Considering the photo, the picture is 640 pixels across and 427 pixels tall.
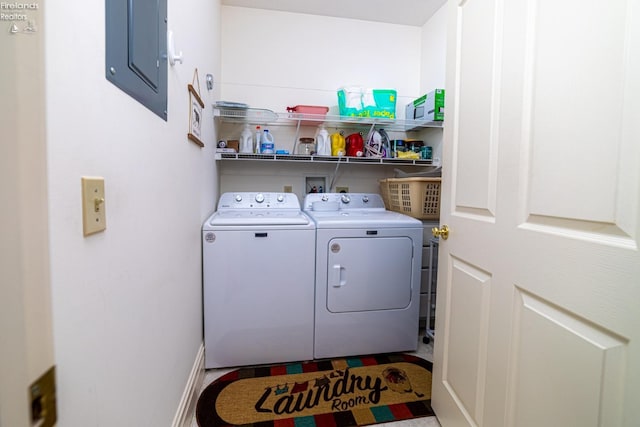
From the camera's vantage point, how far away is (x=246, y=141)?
2.26 meters

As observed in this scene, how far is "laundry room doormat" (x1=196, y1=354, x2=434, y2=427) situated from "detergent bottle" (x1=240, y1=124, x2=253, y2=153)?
1551 mm

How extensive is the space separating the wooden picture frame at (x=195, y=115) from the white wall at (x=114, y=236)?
0.06 metres

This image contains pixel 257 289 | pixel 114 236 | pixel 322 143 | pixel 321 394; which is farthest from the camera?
pixel 322 143

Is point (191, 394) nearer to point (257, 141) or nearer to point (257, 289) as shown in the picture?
point (257, 289)

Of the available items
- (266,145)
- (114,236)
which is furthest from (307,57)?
(114,236)

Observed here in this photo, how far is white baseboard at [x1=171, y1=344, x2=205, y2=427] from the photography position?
4.16 ft

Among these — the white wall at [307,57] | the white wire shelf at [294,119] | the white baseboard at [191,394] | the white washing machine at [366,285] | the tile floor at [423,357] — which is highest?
the white wall at [307,57]

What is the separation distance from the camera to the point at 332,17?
249cm

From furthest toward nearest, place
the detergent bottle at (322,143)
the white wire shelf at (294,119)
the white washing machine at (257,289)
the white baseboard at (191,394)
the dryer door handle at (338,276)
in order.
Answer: the detergent bottle at (322,143), the white wire shelf at (294,119), the dryer door handle at (338,276), the white washing machine at (257,289), the white baseboard at (191,394)

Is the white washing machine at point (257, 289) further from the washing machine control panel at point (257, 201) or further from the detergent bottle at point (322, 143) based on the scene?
the detergent bottle at point (322, 143)

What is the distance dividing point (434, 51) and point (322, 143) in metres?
1.24

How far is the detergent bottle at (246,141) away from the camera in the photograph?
2.26m

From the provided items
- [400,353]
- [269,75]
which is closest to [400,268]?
[400,353]

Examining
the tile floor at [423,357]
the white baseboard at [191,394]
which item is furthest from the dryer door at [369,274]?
the white baseboard at [191,394]
